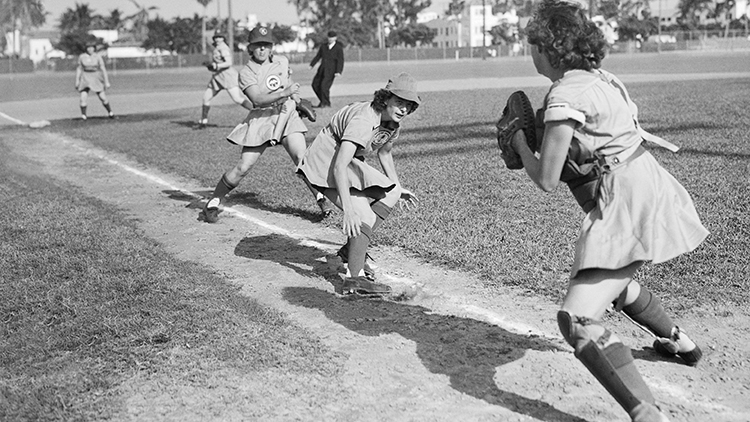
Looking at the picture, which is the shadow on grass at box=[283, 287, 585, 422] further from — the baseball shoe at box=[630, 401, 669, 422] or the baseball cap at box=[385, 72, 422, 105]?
the baseball cap at box=[385, 72, 422, 105]

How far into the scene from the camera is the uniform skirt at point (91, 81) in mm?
19895

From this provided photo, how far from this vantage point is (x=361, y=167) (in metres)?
5.69

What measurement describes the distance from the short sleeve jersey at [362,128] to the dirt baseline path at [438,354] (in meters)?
1.00

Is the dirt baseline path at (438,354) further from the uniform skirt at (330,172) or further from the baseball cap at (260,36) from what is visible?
the baseball cap at (260,36)

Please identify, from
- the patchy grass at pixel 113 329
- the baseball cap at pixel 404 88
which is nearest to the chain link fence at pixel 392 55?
the patchy grass at pixel 113 329

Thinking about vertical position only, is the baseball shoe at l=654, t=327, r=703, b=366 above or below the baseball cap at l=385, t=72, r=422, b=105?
below

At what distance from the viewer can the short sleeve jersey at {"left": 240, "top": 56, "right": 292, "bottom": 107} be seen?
26.7ft

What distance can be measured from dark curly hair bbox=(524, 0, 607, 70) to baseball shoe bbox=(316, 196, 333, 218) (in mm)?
4792

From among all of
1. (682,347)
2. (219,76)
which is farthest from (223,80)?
(682,347)

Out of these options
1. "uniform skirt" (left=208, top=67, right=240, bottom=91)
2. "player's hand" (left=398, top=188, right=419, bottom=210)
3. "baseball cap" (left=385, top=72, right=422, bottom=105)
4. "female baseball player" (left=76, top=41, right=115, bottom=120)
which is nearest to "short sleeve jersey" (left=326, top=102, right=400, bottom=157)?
"baseball cap" (left=385, top=72, right=422, bottom=105)

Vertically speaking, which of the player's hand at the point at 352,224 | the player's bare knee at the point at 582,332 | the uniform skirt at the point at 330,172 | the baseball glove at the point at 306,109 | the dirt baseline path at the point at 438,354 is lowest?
the dirt baseline path at the point at 438,354

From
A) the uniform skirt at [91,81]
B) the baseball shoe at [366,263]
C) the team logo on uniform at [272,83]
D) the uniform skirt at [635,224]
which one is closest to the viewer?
the uniform skirt at [635,224]

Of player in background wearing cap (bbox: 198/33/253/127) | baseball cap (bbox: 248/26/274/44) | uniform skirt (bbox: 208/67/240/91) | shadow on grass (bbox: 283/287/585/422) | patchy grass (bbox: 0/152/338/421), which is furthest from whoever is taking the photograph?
uniform skirt (bbox: 208/67/240/91)

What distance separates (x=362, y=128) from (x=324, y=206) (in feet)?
9.53
